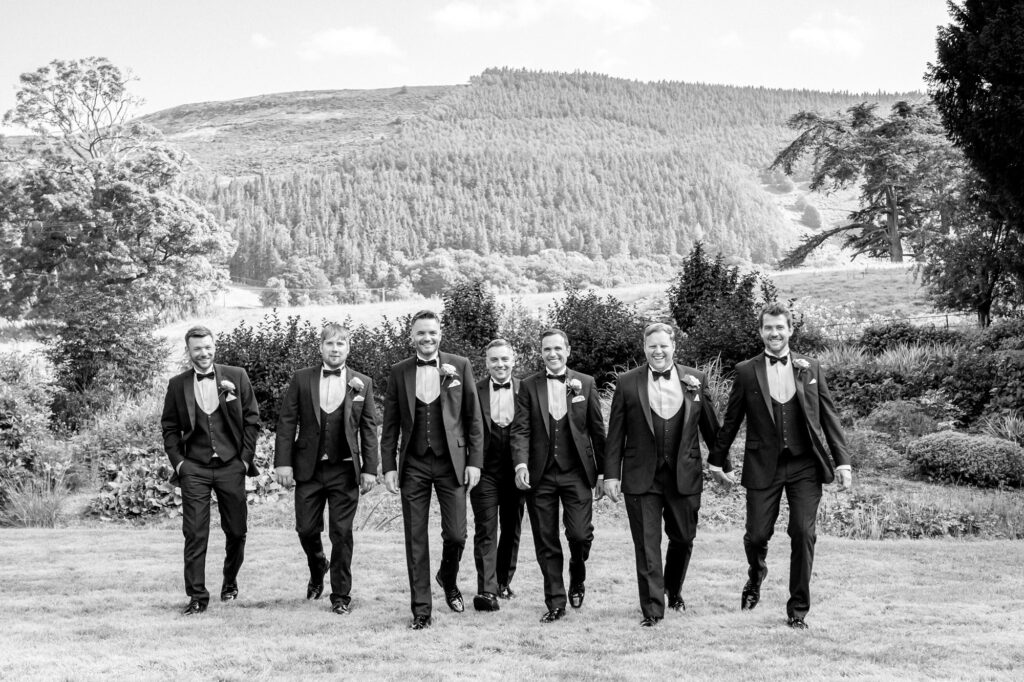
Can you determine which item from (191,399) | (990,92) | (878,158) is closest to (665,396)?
(191,399)

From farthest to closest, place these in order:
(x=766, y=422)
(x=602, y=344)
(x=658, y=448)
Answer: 1. (x=602, y=344)
2. (x=658, y=448)
3. (x=766, y=422)

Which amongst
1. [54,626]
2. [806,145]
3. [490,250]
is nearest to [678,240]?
[490,250]

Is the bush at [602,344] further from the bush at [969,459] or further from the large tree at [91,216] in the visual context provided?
the large tree at [91,216]

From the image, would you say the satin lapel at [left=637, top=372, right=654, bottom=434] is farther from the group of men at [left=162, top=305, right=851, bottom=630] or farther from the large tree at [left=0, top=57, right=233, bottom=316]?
the large tree at [left=0, top=57, right=233, bottom=316]

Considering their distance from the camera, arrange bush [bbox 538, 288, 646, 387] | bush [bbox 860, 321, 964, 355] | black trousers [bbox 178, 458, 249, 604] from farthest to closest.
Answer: bush [bbox 860, 321, 964, 355], bush [bbox 538, 288, 646, 387], black trousers [bbox 178, 458, 249, 604]

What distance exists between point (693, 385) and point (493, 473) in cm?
151

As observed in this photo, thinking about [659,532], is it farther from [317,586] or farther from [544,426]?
[317,586]

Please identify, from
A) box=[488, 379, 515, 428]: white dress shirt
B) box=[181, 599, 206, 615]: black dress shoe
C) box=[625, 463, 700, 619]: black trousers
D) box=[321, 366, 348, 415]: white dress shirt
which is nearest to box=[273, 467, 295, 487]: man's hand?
box=[321, 366, 348, 415]: white dress shirt

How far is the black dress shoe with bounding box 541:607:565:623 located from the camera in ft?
20.9

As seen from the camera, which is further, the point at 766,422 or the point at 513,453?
the point at 513,453

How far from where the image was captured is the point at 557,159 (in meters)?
117

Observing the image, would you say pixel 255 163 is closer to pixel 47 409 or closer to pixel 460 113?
pixel 460 113

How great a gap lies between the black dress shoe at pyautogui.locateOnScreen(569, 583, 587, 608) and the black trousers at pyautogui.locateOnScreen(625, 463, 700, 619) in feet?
1.53

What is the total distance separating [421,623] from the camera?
6.20 m
